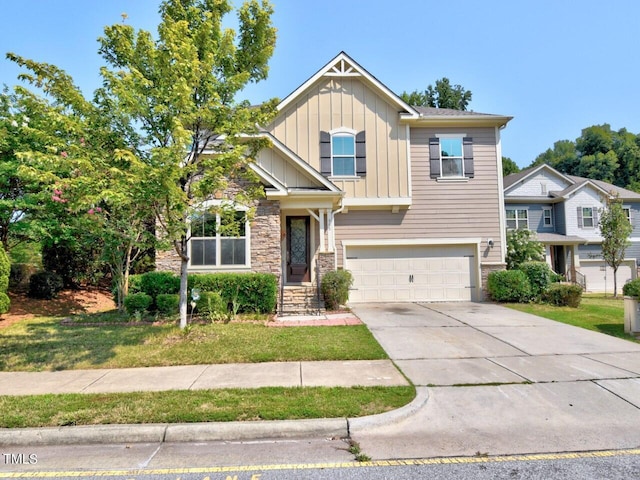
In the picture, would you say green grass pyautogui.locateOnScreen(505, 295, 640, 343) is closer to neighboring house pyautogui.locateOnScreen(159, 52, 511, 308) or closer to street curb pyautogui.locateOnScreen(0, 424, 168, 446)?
neighboring house pyautogui.locateOnScreen(159, 52, 511, 308)

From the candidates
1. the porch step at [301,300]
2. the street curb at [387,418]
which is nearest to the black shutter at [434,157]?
the porch step at [301,300]

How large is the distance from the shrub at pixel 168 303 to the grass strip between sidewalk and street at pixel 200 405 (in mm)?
5217

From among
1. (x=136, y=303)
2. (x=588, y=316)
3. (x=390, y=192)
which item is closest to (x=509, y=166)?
(x=390, y=192)

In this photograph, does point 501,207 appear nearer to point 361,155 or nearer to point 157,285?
point 361,155

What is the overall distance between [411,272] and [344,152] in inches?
206

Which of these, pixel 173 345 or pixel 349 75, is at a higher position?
pixel 349 75

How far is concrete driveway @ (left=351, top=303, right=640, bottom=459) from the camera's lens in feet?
12.2

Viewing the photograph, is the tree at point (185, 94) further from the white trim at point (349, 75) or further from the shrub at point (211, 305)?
the white trim at point (349, 75)

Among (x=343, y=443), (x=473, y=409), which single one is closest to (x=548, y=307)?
(x=473, y=409)

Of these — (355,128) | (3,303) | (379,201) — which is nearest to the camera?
(3,303)

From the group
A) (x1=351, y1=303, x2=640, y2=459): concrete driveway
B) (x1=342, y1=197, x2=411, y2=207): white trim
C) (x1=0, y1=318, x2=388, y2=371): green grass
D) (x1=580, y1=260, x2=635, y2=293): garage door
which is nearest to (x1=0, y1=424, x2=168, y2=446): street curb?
(x1=351, y1=303, x2=640, y2=459): concrete driveway

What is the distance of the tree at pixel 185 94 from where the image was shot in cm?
653

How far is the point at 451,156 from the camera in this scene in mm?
14344

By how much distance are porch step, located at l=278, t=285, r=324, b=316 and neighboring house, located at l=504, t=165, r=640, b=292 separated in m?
17.4
